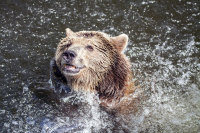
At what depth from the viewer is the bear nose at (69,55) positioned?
13.1 ft

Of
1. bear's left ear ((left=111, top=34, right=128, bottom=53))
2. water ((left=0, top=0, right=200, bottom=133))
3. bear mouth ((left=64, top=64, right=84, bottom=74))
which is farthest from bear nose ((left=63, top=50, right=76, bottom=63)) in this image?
water ((left=0, top=0, right=200, bottom=133))

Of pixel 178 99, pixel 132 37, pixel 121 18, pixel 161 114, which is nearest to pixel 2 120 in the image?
pixel 161 114

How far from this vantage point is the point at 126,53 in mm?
6922

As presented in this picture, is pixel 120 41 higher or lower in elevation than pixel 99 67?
higher

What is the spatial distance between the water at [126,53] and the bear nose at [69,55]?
1353 mm

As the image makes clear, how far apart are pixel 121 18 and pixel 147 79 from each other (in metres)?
3.08

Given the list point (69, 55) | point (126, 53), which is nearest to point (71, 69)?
point (69, 55)

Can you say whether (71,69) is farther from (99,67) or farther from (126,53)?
(126,53)

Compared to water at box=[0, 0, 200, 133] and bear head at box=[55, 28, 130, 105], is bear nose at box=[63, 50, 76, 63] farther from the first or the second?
water at box=[0, 0, 200, 133]

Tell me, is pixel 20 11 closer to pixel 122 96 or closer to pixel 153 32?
pixel 153 32

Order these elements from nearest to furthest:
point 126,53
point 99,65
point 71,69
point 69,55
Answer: point 69,55 < point 71,69 < point 99,65 < point 126,53

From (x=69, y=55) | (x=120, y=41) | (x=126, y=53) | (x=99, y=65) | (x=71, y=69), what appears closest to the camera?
(x=69, y=55)

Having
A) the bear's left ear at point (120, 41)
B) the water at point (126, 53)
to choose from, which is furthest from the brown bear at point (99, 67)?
the water at point (126, 53)

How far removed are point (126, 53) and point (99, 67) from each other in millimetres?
2553
